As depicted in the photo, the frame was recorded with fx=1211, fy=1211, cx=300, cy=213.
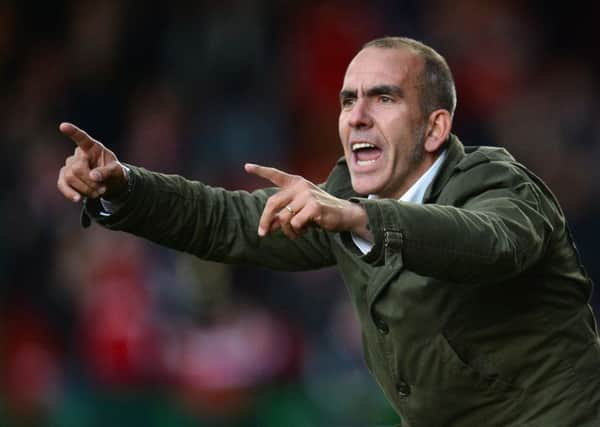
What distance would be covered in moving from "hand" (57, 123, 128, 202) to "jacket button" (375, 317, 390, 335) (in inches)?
33.8

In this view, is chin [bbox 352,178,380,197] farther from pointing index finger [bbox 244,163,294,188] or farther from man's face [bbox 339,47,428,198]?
pointing index finger [bbox 244,163,294,188]

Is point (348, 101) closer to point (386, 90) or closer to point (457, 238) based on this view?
point (386, 90)

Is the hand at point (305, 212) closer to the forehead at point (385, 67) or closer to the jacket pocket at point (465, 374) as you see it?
the jacket pocket at point (465, 374)

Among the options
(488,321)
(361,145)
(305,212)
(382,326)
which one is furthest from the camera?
(361,145)

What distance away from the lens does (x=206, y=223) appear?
152 inches

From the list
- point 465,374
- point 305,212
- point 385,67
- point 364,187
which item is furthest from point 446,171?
point 305,212

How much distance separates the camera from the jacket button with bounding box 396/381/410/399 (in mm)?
3518

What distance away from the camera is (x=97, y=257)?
739 cm

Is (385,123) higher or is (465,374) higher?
(385,123)

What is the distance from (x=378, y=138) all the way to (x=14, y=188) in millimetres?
4940

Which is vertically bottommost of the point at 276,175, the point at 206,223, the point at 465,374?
the point at 465,374

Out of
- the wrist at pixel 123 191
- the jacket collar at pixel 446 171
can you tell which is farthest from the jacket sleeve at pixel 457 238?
the wrist at pixel 123 191

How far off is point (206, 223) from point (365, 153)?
0.56m

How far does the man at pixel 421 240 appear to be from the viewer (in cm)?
284
